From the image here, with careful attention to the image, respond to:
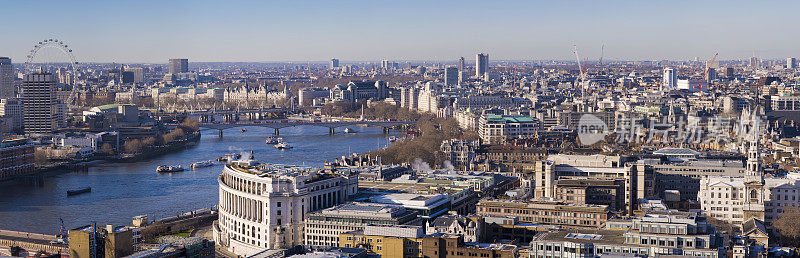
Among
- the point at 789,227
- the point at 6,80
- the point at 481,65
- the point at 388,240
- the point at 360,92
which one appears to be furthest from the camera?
the point at 481,65

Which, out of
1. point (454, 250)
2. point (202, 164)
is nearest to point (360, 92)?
point (202, 164)

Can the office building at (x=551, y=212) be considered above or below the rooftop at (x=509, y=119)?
below

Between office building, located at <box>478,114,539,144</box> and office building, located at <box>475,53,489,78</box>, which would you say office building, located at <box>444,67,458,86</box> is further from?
office building, located at <box>478,114,539,144</box>

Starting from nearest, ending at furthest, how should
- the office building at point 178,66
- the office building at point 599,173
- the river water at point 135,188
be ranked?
1. the office building at point 599,173
2. the river water at point 135,188
3. the office building at point 178,66

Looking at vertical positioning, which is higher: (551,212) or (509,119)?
(509,119)

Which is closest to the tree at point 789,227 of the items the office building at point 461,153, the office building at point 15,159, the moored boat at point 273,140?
the office building at point 461,153

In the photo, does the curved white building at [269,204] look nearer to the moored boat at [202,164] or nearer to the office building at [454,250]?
the office building at [454,250]

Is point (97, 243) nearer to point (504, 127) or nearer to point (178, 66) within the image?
point (504, 127)
